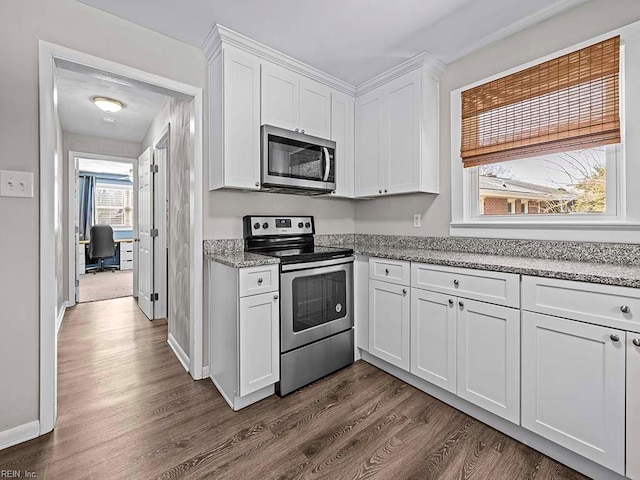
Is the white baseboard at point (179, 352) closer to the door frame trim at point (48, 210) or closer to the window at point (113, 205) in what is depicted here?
the door frame trim at point (48, 210)

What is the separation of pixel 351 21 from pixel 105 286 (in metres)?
5.80

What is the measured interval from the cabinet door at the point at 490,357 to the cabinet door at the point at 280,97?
1777 mm

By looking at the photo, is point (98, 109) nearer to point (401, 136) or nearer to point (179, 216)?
point (179, 216)

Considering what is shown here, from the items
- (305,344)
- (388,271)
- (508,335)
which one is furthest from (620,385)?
(305,344)

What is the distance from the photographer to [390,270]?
7.30ft

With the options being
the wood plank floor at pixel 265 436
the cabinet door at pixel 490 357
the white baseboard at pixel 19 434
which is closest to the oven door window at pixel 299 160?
the cabinet door at pixel 490 357

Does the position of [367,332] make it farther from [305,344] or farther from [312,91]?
[312,91]

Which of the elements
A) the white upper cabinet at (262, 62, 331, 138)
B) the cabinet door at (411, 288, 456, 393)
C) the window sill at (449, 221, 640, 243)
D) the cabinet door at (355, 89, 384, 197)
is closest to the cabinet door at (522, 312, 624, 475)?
the cabinet door at (411, 288, 456, 393)

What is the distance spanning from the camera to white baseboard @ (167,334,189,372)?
2453mm

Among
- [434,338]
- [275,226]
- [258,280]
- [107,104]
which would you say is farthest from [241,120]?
[107,104]

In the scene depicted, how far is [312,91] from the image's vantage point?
101 inches

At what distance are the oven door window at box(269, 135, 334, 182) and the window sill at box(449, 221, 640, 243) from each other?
1118 millimetres

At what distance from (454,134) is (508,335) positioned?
1.55 metres

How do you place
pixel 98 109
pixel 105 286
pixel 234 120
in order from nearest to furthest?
pixel 234 120
pixel 98 109
pixel 105 286
